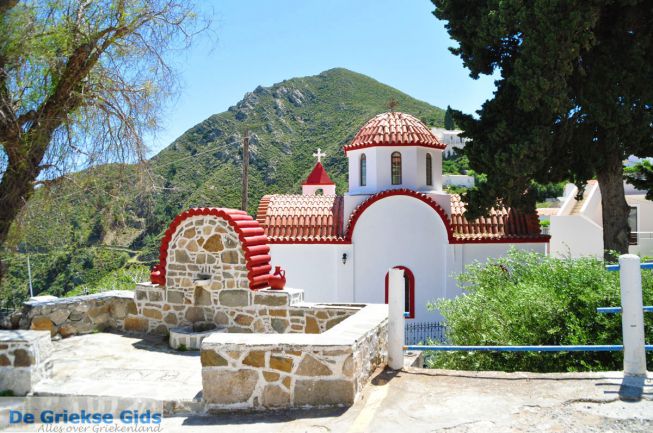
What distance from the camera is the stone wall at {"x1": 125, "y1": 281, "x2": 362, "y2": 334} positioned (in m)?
7.71

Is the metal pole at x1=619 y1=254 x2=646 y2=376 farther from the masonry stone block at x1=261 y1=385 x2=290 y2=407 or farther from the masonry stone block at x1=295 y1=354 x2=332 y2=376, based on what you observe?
the masonry stone block at x1=261 y1=385 x2=290 y2=407

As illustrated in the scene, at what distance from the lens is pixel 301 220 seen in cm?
1656

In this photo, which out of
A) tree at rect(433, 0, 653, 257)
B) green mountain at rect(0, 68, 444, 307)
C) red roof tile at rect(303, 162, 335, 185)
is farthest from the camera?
red roof tile at rect(303, 162, 335, 185)

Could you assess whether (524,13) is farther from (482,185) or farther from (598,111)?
(482,185)

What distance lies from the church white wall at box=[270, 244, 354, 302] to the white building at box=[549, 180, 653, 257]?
392 inches

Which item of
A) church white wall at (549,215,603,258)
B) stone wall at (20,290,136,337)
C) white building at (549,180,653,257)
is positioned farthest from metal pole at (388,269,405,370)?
church white wall at (549,215,603,258)

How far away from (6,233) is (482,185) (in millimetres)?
11149

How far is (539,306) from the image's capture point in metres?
6.90

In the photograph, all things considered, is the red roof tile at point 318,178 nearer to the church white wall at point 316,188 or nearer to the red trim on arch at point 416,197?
the church white wall at point 316,188

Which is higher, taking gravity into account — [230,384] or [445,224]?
[445,224]

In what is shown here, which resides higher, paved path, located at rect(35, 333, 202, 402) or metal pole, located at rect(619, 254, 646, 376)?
metal pole, located at rect(619, 254, 646, 376)

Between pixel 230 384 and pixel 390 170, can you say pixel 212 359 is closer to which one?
pixel 230 384

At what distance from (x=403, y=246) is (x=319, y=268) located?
2673 mm

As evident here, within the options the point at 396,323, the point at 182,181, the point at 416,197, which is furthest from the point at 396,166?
the point at 182,181
